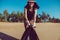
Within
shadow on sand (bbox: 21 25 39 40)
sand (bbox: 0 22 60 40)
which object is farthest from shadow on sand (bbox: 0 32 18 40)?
shadow on sand (bbox: 21 25 39 40)

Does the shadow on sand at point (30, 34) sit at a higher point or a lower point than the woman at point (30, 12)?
lower

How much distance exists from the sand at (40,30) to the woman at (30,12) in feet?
0.21

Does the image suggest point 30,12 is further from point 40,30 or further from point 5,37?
point 5,37

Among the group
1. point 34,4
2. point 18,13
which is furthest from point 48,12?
point 18,13

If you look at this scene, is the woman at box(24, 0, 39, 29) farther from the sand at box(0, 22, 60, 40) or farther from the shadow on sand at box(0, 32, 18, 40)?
the shadow on sand at box(0, 32, 18, 40)

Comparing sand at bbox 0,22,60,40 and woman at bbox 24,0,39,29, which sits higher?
woman at bbox 24,0,39,29

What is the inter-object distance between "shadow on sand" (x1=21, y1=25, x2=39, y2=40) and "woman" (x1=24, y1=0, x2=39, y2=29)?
56 mm

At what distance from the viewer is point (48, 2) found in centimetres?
183

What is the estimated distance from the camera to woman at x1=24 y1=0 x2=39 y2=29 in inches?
70.4

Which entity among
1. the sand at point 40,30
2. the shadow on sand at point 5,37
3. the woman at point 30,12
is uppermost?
the woman at point 30,12

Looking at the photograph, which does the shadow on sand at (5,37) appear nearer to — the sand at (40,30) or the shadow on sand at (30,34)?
the sand at (40,30)

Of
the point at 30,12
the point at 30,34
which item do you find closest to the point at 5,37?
the point at 30,34

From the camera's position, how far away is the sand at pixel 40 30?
1804 mm

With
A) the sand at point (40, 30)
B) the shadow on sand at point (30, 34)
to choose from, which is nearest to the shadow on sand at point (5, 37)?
the sand at point (40, 30)
